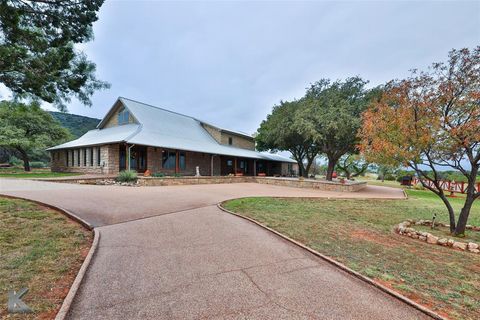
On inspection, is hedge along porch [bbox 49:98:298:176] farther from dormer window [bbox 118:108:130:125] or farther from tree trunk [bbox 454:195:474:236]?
tree trunk [bbox 454:195:474:236]

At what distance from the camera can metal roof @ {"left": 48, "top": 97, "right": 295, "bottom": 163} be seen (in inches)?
663

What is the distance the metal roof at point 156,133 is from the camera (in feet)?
55.3

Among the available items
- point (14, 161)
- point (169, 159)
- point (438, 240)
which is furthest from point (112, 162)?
point (14, 161)

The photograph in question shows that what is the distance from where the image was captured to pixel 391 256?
13.8 feet

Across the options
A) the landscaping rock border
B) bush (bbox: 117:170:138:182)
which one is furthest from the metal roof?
the landscaping rock border

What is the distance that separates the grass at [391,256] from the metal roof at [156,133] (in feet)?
40.3

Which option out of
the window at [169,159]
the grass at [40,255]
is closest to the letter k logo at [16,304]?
the grass at [40,255]

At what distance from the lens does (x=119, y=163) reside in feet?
56.0

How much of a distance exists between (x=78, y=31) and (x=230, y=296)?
267 inches

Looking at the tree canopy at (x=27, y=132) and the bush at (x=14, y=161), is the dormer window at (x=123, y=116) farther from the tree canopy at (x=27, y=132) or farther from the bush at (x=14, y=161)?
the bush at (x=14, y=161)

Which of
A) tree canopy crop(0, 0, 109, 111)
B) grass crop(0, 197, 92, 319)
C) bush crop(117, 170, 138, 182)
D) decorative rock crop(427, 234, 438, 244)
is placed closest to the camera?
grass crop(0, 197, 92, 319)

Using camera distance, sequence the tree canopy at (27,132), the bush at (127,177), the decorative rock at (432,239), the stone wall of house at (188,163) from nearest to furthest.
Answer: the decorative rock at (432,239) → the bush at (127,177) → the stone wall of house at (188,163) → the tree canopy at (27,132)

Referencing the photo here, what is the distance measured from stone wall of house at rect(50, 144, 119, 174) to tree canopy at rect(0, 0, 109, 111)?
38.8ft

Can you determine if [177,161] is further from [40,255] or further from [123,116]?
[40,255]
